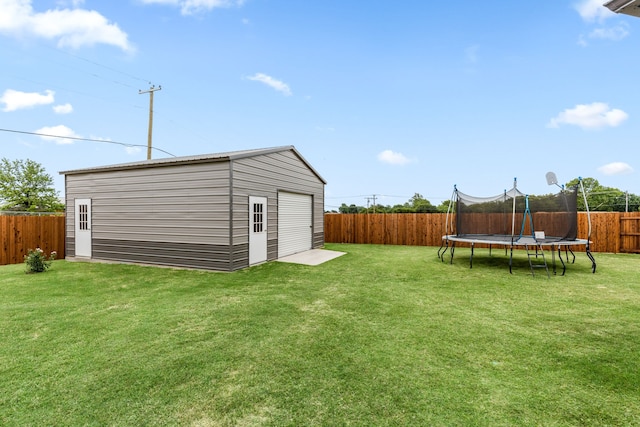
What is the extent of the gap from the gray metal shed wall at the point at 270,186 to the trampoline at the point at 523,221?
14.8 ft

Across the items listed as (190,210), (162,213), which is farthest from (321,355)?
(162,213)

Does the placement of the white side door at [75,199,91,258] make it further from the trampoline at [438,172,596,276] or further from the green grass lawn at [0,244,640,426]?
the trampoline at [438,172,596,276]

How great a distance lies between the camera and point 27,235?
8.53 metres

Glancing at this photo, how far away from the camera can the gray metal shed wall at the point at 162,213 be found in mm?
6590

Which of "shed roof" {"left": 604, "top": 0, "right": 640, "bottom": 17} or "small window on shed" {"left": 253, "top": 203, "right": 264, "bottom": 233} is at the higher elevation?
"shed roof" {"left": 604, "top": 0, "right": 640, "bottom": 17}

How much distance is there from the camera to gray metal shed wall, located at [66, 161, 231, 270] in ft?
21.6

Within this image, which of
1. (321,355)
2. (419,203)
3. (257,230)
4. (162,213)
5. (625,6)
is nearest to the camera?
(625,6)

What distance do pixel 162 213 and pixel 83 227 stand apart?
324 cm

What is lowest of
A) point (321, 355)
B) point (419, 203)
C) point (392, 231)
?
point (321, 355)

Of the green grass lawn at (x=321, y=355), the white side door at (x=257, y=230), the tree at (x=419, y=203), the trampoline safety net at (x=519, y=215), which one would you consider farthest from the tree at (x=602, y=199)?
the white side door at (x=257, y=230)

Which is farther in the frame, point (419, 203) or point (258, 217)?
point (419, 203)

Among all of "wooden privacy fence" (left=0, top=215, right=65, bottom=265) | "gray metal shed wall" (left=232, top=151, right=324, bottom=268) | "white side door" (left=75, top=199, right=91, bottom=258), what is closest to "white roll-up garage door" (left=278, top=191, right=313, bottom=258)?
"gray metal shed wall" (left=232, top=151, right=324, bottom=268)

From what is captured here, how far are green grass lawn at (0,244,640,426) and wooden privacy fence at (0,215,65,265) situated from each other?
4.20 m

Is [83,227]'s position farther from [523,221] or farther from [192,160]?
[523,221]
